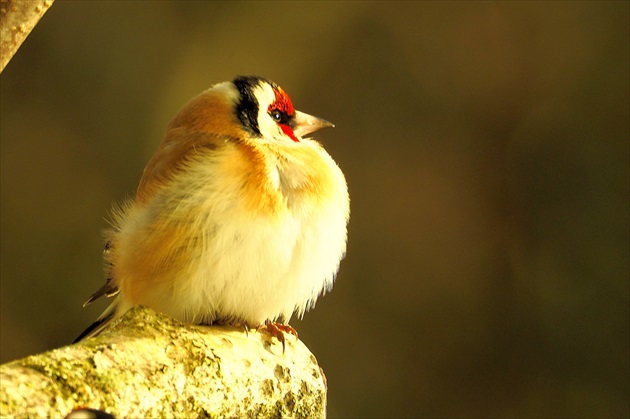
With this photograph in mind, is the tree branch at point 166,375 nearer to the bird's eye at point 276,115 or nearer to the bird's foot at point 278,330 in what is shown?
the bird's foot at point 278,330

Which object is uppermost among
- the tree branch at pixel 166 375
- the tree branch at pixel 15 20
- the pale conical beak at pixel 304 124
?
the pale conical beak at pixel 304 124

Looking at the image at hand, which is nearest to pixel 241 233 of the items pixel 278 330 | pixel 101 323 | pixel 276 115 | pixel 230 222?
pixel 230 222

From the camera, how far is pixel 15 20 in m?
1.39

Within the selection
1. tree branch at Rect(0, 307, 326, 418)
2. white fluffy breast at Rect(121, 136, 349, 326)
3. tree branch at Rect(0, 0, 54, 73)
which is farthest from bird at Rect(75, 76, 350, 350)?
tree branch at Rect(0, 0, 54, 73)

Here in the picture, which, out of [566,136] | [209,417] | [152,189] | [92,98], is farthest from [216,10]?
[209,417]

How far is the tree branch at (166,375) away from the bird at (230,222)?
105mm

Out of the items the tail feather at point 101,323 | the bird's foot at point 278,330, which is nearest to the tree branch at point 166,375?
the bird's foot at point 278,330

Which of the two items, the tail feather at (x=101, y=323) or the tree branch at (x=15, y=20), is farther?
the tail feather at (x=101, y=323)

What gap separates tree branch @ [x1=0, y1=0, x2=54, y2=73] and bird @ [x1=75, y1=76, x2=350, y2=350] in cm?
34

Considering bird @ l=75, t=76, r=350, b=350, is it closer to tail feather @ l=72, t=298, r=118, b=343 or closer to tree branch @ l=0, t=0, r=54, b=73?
tail feather @ l=72, t=298, r=118, b=343

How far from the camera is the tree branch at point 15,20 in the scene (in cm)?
138

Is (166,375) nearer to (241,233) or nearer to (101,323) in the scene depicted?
(241,233)

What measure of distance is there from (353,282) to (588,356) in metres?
0.96

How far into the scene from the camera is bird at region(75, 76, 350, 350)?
1465mm
